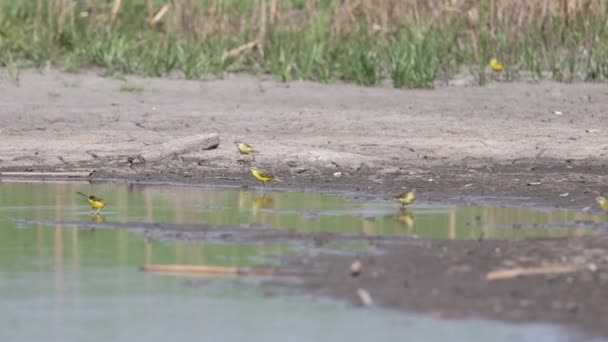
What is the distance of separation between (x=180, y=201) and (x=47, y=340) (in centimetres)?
394

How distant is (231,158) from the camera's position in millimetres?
11695

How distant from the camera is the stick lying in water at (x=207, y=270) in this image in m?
7.38

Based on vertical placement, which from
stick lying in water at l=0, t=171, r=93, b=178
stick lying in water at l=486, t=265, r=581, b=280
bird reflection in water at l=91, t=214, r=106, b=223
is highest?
stick lying in water at l=486, t=265, r=581, b=280

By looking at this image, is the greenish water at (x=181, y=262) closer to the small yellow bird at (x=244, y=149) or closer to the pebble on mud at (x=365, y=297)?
the pebble on mud at (x=365, y=297)

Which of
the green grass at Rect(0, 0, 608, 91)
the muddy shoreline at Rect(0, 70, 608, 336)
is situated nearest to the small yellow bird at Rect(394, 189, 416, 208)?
the muddy shoreline at Rect(0, 70, 608, 336)

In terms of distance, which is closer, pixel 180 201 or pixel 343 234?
pixel 343 234

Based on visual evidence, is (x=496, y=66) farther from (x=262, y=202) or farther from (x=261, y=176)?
(x=262, y=202)

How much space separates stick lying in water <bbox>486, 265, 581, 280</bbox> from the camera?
7.01 m

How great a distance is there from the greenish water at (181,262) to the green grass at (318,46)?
3.99 m

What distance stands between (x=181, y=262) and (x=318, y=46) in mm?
7509

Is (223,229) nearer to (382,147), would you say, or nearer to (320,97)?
(382,147)

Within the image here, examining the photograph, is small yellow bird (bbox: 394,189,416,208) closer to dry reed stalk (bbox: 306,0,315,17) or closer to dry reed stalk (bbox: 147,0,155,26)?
dry reed stalk (bbox: 306,0,315,17)

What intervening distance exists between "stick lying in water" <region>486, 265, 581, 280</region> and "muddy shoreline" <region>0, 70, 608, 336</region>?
204mm

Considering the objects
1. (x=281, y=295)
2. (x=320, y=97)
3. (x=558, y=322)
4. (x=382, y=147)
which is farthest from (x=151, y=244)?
(x=320, y=97)
